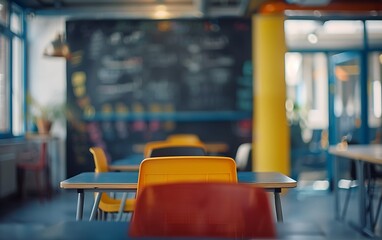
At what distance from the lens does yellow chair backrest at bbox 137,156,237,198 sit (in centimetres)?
212

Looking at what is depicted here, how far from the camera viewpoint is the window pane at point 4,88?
7137mm

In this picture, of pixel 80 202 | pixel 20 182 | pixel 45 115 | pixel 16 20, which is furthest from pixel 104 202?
pixel 16 20

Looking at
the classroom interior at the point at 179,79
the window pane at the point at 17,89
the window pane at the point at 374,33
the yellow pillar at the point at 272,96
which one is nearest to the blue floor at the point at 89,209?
the classroom interior at the point at 179,79

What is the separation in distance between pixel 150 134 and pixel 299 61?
2871 mm

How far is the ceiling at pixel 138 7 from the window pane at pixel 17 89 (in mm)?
674

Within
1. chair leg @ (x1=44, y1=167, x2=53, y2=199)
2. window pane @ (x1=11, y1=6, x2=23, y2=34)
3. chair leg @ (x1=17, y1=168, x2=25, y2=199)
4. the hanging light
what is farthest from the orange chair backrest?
window pane @ (x1=11, y1=6, x2=23, y2=34)

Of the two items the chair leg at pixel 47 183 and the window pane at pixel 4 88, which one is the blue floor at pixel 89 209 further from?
the window pane at pixel 4 88

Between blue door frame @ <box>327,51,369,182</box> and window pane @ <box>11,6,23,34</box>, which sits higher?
window pane @ <box>11,6,23,34</box>

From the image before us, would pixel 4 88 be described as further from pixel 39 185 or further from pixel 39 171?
pixel 39 185

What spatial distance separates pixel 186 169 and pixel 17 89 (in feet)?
20.7

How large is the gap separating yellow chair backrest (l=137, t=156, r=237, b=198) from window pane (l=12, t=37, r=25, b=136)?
19.9ft

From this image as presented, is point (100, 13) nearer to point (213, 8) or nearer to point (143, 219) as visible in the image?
point (213, 8)

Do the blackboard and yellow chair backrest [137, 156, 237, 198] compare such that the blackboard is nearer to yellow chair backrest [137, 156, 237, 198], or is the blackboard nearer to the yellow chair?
the yellow chair

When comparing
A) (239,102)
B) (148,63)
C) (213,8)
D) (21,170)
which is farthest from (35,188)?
(213,8)
